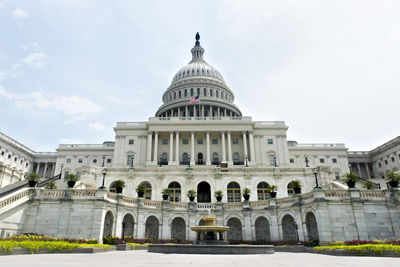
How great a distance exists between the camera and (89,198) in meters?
27.0

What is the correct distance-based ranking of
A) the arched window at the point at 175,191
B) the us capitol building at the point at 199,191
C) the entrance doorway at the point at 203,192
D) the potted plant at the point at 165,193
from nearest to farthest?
the us capitol building at the point at 199,191, the potted plant at the point at 165,193, the arched window at the point at 175,191, the entrance doorway at the point at 203,192

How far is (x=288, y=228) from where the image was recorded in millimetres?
32656

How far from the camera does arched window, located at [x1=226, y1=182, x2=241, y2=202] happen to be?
44312 mm

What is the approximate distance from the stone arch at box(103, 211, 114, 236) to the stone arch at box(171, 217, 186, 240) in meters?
8.73

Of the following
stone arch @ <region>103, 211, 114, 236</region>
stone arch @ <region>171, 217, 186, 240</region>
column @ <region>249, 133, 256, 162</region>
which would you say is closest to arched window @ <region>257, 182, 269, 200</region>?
stone arch @ <region>171, 217, 186, 240</region>

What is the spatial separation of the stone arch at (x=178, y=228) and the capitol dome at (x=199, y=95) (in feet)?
207

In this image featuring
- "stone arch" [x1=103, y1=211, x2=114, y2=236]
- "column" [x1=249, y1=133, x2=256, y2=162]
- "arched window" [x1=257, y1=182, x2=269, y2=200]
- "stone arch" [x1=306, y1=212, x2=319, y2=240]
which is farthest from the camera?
"column" [x1=249, y1=133, x2=256, y2=162]

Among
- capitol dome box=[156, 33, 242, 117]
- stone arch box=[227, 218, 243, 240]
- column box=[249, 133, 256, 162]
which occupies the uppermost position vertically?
capitol dome box=[156, 33, 242, 117]

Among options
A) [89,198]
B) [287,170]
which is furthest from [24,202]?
[287,170]

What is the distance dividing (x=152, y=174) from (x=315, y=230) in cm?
2688

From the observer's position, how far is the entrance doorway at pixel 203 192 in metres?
45.5

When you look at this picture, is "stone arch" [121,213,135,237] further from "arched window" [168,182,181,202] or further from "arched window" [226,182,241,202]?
"arched window" [226,182,241,202]

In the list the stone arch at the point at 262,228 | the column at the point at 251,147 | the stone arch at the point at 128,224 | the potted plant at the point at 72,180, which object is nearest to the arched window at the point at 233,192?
the stone arch at the point at 262,228

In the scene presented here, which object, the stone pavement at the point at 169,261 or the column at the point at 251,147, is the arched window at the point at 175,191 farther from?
the column at the point at 251,147
